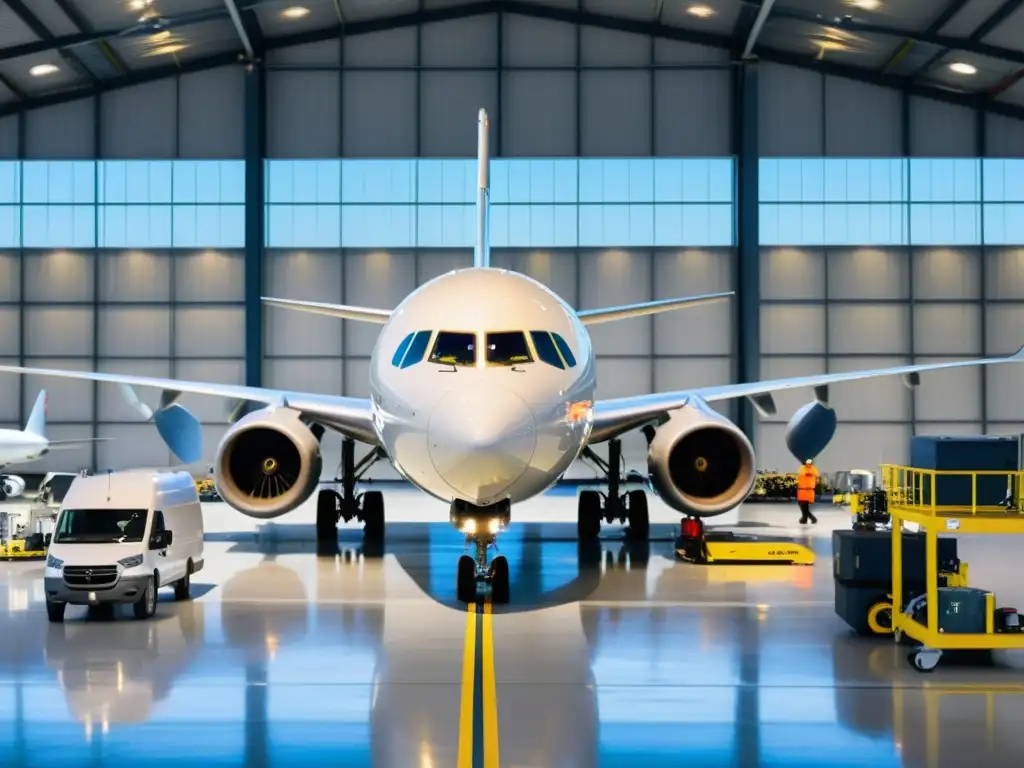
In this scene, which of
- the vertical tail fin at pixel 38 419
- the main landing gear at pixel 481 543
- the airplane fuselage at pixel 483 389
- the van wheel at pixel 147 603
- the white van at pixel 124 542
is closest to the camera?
the airplane fuselage at pixel 483 389

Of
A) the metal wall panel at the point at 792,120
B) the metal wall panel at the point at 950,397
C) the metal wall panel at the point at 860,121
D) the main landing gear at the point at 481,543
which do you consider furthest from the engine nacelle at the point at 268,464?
the metal wall panel at the point at 950,397

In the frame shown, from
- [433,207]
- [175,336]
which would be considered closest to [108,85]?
[175,336]

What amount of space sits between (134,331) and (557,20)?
1652 centimetres

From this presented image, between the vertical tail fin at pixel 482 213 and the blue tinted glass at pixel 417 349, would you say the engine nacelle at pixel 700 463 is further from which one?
the blue tinted glass at pixel 417 349

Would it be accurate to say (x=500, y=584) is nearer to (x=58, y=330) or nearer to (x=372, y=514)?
(x=372, y=514)

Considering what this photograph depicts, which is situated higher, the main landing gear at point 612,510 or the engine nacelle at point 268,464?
the engine nacelle at point 268,464

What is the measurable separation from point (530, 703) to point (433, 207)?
1149 inches

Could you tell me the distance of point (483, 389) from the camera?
12.2 meters

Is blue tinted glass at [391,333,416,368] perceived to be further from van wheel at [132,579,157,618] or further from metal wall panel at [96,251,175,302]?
metal wall panel at [96,251,175,302]

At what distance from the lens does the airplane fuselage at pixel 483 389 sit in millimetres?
11953

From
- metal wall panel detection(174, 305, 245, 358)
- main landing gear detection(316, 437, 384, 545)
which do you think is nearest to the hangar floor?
main landing gear detection(316, 437, 384, 545)

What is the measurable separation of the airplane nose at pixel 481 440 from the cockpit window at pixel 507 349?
588mm

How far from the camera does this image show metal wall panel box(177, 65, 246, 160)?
3688 cm

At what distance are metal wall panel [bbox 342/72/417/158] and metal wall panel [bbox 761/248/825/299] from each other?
460 inches
